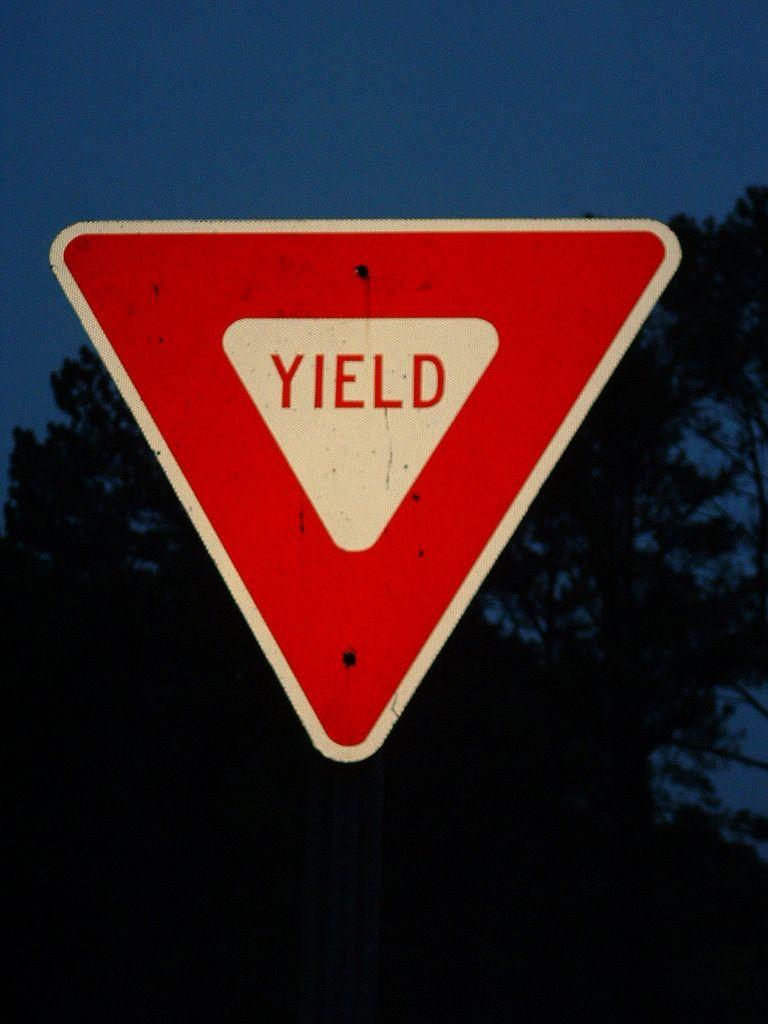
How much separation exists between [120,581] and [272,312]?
1476cm

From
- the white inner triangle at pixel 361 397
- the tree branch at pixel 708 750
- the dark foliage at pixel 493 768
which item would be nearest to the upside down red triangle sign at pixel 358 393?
the white inner triangle at pixel 361 397

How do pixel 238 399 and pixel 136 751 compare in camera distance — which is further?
pixel 136 751

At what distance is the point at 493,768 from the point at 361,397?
13.3 meters

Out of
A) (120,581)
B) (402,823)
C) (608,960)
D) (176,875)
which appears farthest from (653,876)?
(120,581)

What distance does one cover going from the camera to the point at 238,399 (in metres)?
1.40

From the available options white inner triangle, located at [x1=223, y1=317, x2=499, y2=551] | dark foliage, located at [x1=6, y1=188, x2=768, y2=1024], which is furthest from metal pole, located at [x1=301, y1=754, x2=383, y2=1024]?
dark foliage, located at [x1=6, y1=188, x2=768, y2=1024]

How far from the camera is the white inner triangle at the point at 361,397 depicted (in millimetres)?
1340

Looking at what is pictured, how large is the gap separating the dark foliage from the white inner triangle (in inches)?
337

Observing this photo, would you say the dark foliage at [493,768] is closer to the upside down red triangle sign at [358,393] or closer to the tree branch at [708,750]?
the tree branch at [708,750]

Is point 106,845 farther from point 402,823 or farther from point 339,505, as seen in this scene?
point 339,505

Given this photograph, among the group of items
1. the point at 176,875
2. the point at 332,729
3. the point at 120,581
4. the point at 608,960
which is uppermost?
the point at 120,581

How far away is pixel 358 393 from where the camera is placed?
136 cm

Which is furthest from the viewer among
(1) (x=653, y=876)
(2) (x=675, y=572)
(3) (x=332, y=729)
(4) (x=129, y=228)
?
(2) (x=675, y=572)

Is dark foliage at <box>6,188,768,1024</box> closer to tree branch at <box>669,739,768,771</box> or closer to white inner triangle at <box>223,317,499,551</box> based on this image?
tree branch at <box>669,739,768,771</box>
